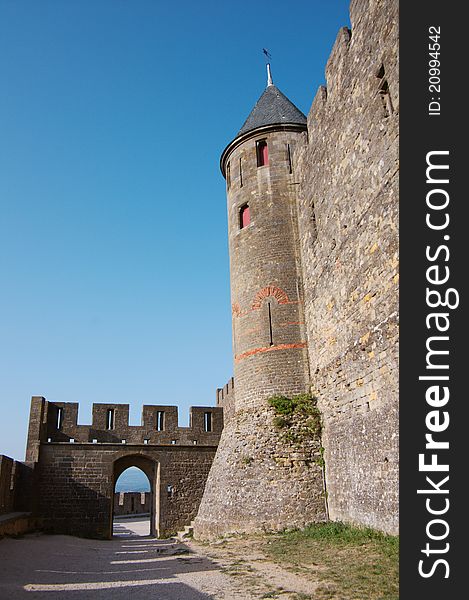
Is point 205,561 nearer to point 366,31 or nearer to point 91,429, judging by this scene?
point 366,31

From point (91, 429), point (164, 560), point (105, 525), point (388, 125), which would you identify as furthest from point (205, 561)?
point (91, 429)

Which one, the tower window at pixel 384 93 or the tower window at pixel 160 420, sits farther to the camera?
the tower window at pixel 160 420

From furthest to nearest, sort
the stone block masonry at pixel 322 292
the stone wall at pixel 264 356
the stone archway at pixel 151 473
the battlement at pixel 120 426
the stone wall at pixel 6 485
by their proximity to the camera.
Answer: the battlement at pixel 120 426 < the stone archway at pixel 151 473 < the stone wall at pixel 6 485 < the stone wall at pixel 264 356 < the stone block masonry at pixel 322 292

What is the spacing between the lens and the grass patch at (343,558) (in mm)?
6336

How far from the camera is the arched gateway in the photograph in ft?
60.4

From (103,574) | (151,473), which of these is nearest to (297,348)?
(103,574)

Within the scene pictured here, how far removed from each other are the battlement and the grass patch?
10.7 meters

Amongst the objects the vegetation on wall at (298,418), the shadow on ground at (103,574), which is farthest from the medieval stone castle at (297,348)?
the shadow on ground at (103,574)

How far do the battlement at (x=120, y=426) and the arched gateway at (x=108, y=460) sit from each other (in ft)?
0.11

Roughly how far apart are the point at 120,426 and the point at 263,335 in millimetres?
9484

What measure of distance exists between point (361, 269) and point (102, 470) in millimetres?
13311

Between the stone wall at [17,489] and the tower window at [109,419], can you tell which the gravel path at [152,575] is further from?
the tower window at [109,419]

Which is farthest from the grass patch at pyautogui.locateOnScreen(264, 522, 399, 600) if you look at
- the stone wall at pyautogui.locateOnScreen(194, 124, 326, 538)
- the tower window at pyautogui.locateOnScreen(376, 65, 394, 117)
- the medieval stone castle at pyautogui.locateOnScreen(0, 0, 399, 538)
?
the tower window at pyautogui.locateOnScreen(376, 65, 394, 117)

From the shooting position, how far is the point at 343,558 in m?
8.38
